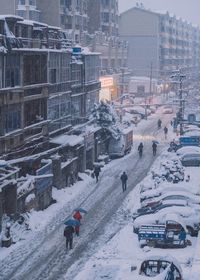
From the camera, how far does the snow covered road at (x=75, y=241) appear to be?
27891mm

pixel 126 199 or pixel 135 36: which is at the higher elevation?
pixel 135 36

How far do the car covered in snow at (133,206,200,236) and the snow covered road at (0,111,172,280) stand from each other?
217cm

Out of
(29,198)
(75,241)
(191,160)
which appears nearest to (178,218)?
(75,241)

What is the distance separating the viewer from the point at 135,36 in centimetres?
13650

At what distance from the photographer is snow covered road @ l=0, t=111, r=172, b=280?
2789 centimetres

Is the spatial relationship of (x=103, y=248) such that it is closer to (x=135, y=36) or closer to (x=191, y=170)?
(x=191, y=170)

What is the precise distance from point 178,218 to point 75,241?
223 inches

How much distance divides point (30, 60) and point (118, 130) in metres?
20.8

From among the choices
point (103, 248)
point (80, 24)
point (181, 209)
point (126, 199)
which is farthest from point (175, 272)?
point (80, 24)

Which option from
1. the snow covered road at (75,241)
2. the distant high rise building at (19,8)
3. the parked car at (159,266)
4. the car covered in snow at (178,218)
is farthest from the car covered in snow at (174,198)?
the distant high rise building at (19,8)

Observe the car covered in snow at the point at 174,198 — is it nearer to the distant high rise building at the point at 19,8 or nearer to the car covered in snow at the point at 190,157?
the car covered in snow at the point at 190,157

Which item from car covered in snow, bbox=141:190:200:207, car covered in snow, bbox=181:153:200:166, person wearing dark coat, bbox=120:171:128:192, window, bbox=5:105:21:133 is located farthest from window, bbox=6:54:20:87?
car covered in snow, bbox=181:153:200:166

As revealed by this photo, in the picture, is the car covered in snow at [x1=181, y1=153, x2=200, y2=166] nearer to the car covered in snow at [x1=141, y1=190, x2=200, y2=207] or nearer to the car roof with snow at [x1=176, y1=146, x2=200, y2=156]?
the car roof with snow at [x1=176, y1=146, x2=200, y2=156]

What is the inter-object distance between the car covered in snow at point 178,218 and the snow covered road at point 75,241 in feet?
7.12
